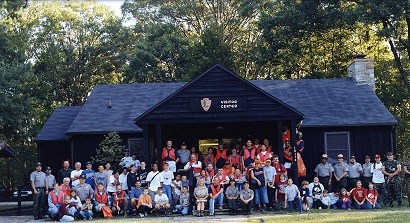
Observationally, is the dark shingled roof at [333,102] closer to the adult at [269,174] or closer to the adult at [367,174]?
the adult at [367,174]

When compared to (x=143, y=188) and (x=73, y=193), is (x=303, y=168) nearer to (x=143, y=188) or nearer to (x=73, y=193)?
(x=143, y=188)

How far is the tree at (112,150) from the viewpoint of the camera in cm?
2231

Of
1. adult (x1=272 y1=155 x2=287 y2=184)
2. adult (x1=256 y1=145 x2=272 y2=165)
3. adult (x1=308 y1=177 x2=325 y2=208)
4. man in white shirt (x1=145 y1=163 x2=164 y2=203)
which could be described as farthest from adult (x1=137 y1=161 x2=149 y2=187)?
adult (x1=308 y1=177 x2=325 y2=208)

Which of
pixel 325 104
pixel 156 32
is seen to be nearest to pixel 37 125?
pixel 156 32

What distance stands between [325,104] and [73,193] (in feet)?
34.8

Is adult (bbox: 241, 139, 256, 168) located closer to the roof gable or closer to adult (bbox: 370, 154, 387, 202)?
the roof gable

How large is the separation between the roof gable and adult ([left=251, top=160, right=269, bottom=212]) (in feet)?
5.95

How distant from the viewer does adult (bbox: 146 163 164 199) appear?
1891cm

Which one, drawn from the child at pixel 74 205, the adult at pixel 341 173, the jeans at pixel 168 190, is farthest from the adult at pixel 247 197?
the child at pixel 74 205

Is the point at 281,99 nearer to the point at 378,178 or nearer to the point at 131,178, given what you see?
the point at 378,178

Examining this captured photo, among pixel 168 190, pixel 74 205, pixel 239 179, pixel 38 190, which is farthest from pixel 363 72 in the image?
pixel 38 190

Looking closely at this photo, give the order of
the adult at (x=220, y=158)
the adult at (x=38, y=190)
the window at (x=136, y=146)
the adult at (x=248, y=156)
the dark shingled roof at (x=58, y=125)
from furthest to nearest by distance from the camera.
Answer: the dark shingled roof at (x=58, y=125)
the window at (x=136, y=146)
the adult at (x=220, y=158)
the adult at (x=248, y=156)
the adult at (x=38, y=190)

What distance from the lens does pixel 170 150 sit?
2017cm

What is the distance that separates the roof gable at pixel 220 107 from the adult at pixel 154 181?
1807mm
